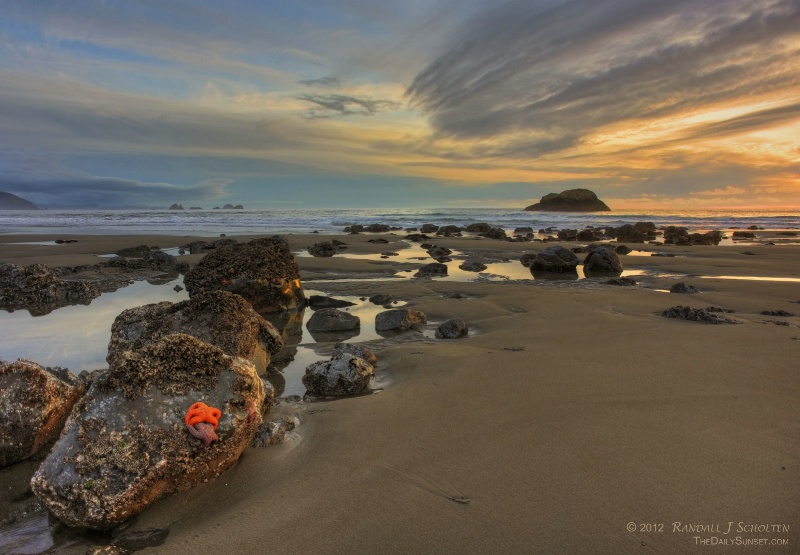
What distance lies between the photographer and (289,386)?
4.80m

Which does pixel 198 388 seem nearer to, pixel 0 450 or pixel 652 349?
pixel 0 450

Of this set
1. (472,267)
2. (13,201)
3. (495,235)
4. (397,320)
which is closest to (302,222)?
(495,235)

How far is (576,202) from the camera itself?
7300cm

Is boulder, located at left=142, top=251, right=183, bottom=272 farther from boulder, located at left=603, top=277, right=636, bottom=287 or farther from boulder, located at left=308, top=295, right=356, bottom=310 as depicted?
boulder, located at left=603, top=277, right=636, bottom=287

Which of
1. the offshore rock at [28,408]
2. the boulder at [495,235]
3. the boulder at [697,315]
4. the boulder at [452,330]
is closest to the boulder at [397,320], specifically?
the boulder at [452,330]

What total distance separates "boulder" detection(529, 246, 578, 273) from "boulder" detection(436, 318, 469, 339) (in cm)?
822

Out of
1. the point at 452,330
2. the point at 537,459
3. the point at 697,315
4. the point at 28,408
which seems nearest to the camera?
the point at 537,459

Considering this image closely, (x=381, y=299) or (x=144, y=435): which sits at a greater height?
(x=144, y=435)

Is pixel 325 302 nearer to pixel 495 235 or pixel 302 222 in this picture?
pixel 495 235

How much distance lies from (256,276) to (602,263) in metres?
10.4

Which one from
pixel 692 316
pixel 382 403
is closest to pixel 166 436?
pixel 382 403

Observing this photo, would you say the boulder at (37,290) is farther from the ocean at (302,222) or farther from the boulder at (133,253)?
the ocean at (302,222)

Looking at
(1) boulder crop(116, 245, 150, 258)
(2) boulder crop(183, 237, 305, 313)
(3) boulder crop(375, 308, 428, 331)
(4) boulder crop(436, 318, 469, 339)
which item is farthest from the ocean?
(4) boulder crop(436, 318, 469, 339)

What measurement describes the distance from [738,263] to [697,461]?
15174mm
